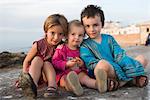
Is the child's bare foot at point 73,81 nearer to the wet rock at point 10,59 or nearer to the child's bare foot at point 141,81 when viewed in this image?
the child's bare foot at point 141,81

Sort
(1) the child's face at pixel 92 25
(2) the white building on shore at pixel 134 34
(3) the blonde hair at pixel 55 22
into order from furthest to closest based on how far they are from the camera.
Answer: (2) the white building on shore at pixel 134 34
(1) the child's face at pixel 92 25
(3) the blonde hair at pixel 55 22

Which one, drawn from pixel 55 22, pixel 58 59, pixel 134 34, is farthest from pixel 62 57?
pixel 134 34

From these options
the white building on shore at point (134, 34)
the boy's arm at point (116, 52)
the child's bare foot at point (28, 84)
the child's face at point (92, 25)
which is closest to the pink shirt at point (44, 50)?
the child's face at point (92, 25)

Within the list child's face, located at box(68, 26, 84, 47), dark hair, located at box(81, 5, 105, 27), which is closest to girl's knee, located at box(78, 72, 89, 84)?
child's face, located at box(68, 26, 84, 47)

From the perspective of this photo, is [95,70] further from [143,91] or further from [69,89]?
[143,91]

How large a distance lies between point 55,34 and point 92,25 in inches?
19.1

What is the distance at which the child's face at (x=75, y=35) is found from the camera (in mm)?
4387

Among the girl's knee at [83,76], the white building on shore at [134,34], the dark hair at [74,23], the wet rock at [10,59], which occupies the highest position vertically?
the dark hair at [74,23]

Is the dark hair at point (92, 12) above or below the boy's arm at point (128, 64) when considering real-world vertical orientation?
above

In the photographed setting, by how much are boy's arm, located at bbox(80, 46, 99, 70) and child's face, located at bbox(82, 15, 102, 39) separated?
8.3 inches

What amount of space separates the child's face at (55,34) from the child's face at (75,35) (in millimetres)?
115

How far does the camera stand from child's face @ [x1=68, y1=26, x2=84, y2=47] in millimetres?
4387

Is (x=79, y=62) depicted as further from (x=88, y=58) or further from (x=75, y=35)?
(x=75, y=35)

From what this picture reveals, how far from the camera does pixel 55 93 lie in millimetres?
3842
